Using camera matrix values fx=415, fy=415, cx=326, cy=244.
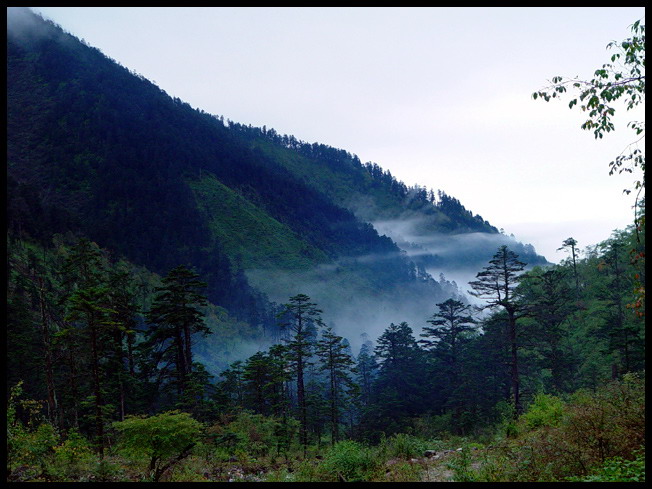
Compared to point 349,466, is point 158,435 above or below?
above

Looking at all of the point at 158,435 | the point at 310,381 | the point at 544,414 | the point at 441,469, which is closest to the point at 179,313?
the point at 158,435

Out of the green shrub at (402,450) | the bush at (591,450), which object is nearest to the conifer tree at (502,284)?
the green shrub at (402,450)

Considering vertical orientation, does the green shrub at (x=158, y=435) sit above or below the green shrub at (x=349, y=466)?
above

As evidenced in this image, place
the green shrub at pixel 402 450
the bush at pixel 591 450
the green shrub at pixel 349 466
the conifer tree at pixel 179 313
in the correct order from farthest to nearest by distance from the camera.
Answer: the conifer tree at pixel 179 313 < the green shrub at pixel 402 450 < the green shrub at pixel 349 466 < the bush at pixel 591 450

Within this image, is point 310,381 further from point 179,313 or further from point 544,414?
point 544,414

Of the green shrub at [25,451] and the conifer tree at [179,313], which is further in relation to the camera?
the conifer tree at [179,313]

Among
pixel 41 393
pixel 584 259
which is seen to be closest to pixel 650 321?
pixel 41 393

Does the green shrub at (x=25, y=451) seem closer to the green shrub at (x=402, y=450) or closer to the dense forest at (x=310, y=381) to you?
the dense forest at (x=310, y=381)

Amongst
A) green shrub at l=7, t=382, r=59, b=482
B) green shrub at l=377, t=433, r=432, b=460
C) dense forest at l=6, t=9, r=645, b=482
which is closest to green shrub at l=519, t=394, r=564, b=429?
dense forest at l=6, t=9, r=645, b=482

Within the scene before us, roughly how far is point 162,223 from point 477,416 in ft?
456

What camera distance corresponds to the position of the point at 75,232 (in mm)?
109875

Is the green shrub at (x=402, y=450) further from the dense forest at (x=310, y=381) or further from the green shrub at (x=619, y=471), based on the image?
the green shrub at (x=619, y=471)

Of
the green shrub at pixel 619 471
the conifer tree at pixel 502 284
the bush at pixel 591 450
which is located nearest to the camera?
the green shrub at pixel 619 471

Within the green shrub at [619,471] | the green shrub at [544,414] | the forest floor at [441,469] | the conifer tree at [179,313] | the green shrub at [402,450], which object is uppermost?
the conifer tree at [179,313]
